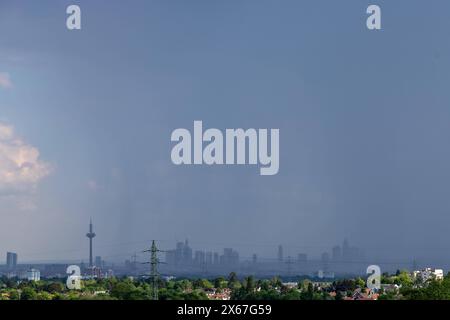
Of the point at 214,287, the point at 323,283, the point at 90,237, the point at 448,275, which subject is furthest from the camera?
the point at 448,275

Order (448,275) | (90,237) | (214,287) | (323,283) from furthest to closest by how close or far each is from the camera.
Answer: (448,275)
(323,283)
(214,287)
(90,237)

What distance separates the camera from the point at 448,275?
42.0 metres

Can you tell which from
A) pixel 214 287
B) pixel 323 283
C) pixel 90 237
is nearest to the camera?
pixel 90 237

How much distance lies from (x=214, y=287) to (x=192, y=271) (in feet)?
15.8
